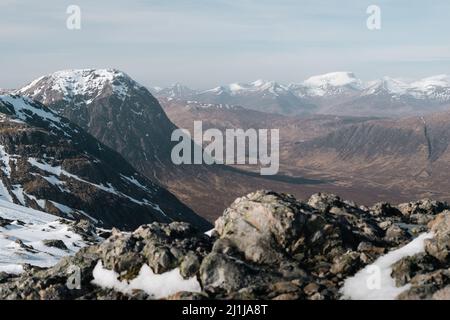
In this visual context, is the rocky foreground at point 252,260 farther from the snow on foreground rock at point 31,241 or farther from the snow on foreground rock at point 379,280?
the snow on foreground rock at point 31,241

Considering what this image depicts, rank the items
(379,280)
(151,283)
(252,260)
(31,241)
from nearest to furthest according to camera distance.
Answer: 1. (379,280)
2. (151,283)
3. (252,260)
4. (31,241)

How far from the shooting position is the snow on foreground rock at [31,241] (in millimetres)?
64000

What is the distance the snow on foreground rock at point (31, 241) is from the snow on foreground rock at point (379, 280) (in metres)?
36.6

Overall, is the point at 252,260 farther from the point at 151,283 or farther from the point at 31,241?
the point at 31,241

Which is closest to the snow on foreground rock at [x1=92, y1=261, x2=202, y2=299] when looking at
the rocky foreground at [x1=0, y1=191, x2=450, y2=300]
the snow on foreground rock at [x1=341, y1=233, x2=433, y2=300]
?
the rocky foreground at [x1=0, y1=191, x2=450, y2=300]

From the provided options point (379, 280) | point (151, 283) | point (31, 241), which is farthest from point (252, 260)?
point (31, 241)

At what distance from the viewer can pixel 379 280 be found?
107 ft

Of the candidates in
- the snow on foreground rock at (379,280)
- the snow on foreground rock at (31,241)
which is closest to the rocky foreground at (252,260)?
the snow on foreground rock at (379,280)

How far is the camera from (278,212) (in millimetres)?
39969

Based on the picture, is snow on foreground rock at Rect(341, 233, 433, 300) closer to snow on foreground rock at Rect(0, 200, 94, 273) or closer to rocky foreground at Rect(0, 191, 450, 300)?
rocky foreground at Rect(0, 191, 450, 300)

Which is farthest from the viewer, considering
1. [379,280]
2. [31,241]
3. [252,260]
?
[31,241]

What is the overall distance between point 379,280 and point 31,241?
61.4 metres

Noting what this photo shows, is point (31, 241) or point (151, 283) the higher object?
point (151, 283)
